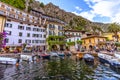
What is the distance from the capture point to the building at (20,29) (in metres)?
59.4

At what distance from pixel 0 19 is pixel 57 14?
2815 inches

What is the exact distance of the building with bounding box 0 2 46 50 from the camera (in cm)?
5941

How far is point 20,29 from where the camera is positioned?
64.6 metres

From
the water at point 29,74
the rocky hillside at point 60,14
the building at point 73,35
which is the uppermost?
the rocky hillside at point 60,14

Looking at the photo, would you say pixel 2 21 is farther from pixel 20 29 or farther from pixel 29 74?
pixel 29 74

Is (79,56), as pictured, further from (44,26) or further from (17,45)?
(44,26)

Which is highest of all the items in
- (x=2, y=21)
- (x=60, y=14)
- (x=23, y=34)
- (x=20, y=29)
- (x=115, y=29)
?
(x=60, y=14)

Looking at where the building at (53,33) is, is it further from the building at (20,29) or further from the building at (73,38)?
the building at (73,38)

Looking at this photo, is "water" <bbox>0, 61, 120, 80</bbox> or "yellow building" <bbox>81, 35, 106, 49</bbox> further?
"yellow building" <bbox>81, 35, 106, 49</bbox>

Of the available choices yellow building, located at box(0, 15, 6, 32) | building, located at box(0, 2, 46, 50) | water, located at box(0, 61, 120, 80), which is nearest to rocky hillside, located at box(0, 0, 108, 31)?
building, located at box(0, 2, 46, 50)

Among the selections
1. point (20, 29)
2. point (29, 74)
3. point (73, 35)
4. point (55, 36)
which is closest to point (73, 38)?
point (73, 35)

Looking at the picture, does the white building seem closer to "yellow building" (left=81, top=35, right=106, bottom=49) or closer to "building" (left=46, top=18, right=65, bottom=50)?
"building" (left=46, top=18, right=65, bottom=50)

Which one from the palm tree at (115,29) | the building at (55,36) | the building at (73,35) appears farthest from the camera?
the palm tree at (115,29)

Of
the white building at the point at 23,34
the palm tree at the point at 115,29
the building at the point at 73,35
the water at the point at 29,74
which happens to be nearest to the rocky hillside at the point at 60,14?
the building at the point at 73,35
